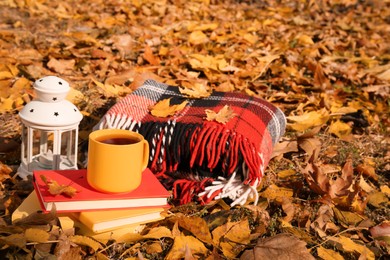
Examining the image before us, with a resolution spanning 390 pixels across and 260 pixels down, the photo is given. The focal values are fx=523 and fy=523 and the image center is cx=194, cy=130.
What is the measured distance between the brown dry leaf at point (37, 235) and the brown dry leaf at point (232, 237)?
45 centimetres

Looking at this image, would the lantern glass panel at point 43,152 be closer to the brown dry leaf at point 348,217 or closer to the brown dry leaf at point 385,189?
the brown dry leaf at point 348,217

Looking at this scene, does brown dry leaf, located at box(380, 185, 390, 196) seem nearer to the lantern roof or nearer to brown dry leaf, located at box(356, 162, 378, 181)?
brown dry leaf, located at box(356, 162, 378, 181)

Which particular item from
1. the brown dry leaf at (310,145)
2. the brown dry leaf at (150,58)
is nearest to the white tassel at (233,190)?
the brown dry leaf at (310,145)

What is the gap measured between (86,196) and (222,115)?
1.91 feet

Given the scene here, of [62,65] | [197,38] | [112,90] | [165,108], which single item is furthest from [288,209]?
[197,38]

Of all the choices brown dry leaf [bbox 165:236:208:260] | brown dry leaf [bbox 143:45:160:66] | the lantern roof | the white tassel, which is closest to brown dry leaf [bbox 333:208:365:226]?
the white tassel

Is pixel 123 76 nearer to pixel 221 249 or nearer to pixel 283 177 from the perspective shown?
pixel 283 177

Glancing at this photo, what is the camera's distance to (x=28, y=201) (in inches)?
57.6

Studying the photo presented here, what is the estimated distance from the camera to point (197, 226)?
1.46 meters

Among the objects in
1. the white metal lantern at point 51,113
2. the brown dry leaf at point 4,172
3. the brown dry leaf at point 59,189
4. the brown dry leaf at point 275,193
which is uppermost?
the white metal lantern at point 51,113

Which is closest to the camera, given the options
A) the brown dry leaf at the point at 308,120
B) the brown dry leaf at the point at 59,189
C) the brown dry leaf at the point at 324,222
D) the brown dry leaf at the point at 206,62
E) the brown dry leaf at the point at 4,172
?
the brown dry leaf at the point at 59,189

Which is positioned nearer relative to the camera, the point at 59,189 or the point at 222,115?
the point at 59,189

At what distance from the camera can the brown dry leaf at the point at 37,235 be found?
50.9 inches

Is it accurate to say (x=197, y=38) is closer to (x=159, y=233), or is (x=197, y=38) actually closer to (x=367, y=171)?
(x=367, y=171)
